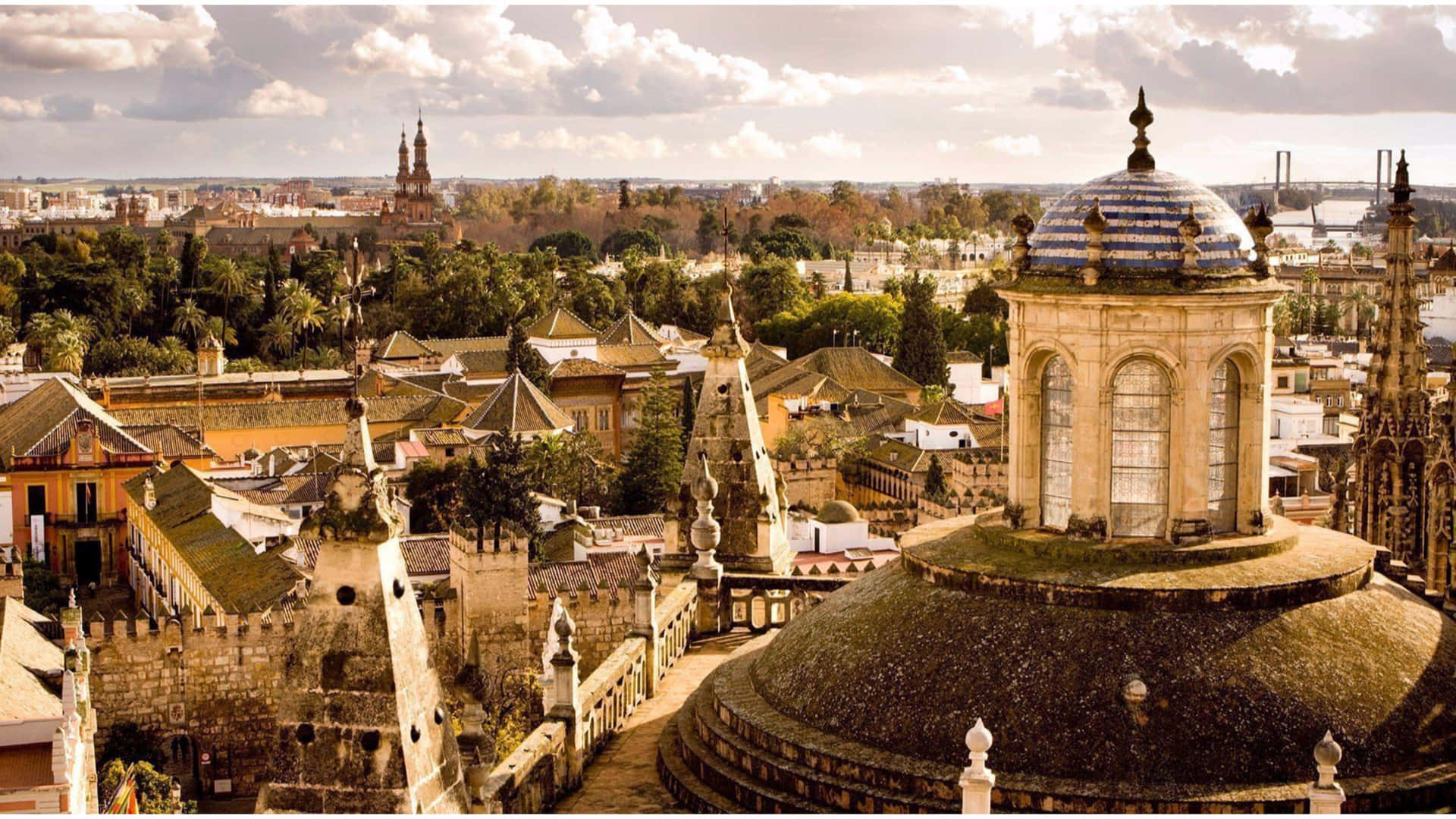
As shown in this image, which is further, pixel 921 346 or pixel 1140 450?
pixel 921 346

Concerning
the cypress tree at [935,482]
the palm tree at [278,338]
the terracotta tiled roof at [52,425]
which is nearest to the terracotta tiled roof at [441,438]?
the terracotta tiled roof at [52,425]

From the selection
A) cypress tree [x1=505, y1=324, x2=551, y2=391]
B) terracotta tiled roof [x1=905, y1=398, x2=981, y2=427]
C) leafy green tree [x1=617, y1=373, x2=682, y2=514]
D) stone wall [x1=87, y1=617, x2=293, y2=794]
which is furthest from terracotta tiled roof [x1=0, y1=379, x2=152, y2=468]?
terracotta tiled roof [x1=905, y1=398, x2=981, y2=427]

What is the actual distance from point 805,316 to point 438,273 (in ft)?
80.5

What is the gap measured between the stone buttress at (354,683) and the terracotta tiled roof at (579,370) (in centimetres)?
8912

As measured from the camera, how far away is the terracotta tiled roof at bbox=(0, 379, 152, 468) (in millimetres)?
74062

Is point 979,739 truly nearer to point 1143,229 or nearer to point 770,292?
point 1143,229

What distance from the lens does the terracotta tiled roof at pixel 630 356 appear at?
10812cm

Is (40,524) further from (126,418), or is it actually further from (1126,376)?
(1126,376)

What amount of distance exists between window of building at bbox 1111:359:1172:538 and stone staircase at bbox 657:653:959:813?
2351mm

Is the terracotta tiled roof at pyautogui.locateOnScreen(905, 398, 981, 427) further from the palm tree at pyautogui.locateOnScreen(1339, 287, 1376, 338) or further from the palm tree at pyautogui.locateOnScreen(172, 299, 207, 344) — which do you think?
the palm tree at pyautogui.locateOnScreen(172, 299, 207, 344)

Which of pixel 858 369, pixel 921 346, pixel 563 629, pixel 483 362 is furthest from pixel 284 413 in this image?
pixel 563 629

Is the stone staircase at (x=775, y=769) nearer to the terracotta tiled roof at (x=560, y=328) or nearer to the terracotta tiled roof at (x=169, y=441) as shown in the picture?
the terracotta tiled roof at (x=169, y=441)

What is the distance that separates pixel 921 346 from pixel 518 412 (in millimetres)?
34572

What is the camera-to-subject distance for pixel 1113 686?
12586 millimetres
